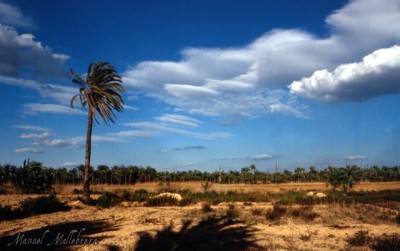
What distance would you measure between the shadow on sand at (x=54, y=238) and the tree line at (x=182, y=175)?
702 inches

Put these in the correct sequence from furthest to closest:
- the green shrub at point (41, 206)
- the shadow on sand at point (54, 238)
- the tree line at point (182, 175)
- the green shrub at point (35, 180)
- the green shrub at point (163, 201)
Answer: the tree line at point (182, 175), the green shrub at point (35, 180), the green shrub at point (163, 201), the green shrub at point (41, 206), the shadow on sand at point (54, 238)

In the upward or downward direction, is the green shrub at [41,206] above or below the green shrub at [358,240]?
above

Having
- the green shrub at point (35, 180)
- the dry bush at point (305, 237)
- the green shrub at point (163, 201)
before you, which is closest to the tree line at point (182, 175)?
the green shrub at point (35, 180)

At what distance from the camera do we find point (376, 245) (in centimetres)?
984

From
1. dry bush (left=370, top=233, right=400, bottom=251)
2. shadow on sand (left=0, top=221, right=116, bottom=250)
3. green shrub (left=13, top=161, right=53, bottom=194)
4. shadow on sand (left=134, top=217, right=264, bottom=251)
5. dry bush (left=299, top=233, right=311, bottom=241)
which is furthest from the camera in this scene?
green shrub (left=13, top=161, right=53, bottom=194)

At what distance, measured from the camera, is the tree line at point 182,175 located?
3762 centimetres

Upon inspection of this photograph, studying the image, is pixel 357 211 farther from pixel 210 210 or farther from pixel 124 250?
pixel 124 250

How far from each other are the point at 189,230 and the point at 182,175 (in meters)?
63.3

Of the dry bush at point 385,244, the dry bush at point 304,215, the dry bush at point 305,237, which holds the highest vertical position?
the dry bush at point 304,215

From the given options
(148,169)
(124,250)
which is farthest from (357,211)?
(148,169)

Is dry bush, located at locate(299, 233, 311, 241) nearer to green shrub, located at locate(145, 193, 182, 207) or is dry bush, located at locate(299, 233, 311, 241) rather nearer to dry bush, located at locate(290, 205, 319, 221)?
dry bush, located at locate(290, 205, 319, 221)

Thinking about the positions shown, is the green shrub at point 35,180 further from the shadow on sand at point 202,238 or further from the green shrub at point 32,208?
the shadow on sand at point 202,238

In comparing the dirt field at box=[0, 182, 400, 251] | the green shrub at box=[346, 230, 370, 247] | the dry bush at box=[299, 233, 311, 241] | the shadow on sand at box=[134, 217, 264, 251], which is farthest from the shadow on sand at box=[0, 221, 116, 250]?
the green shrub at box=[346, 230, 370, 247]

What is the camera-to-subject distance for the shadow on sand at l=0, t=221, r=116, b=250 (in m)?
9.78
